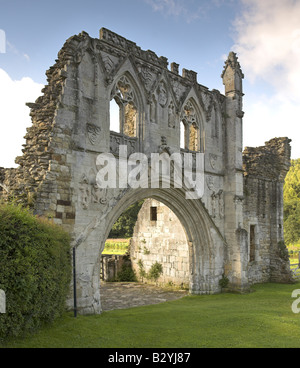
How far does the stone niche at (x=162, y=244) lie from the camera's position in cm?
1493

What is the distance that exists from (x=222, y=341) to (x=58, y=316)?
3.29 metres

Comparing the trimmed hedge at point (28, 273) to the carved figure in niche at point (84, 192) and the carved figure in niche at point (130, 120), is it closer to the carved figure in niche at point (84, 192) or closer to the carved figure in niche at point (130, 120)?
the carved figure in niche at point (84, 192)

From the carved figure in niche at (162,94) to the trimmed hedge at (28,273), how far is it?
6.28 metres

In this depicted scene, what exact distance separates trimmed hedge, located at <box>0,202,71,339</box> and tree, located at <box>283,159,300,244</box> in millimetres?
31079

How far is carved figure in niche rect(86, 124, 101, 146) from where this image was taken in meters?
9.63

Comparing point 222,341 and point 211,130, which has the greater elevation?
point 211,130

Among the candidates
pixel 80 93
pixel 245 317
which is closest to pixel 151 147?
pixel 80 93

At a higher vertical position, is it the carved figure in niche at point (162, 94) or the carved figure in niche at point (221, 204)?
the carved figure in niche at point (162, 94)

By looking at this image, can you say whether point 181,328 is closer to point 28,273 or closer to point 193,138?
point 28,273

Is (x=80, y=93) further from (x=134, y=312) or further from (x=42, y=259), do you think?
(x=134, y=312)

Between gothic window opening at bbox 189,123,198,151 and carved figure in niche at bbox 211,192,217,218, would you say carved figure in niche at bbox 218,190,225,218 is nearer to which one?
carved figure in niche at bbox 211,192,217,218

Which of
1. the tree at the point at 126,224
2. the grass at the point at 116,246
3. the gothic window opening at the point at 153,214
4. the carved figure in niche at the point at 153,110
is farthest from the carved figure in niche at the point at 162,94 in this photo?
the tree at the point at 126,224

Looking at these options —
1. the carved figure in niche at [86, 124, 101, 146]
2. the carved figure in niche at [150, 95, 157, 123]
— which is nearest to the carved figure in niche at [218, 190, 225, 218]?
the carved figure in niche at [150, 95, 157, 123]
